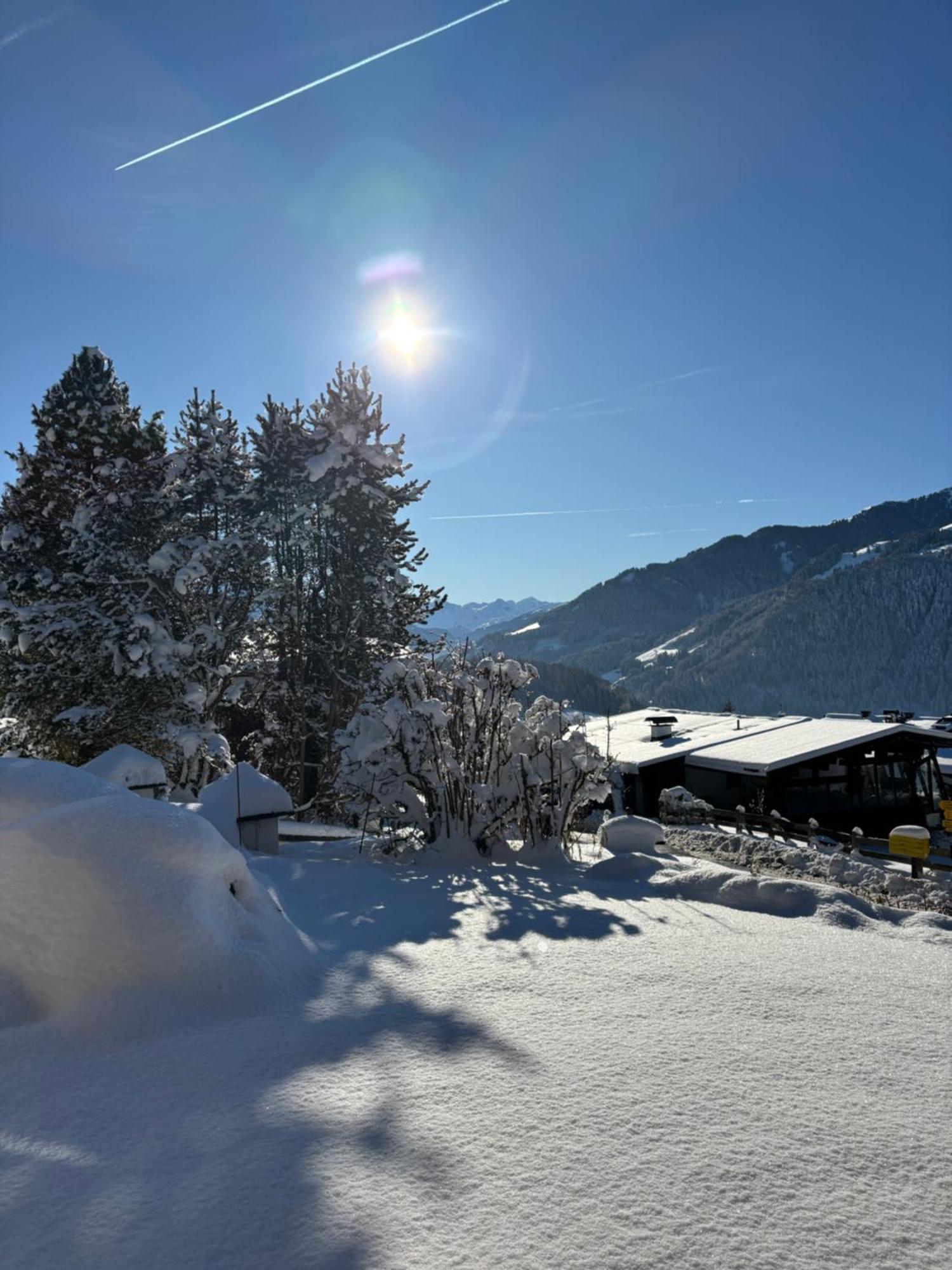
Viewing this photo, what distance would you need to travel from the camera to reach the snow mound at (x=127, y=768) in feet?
Answer: 29.9

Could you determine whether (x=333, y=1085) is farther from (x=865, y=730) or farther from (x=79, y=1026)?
(x=865, y=730)

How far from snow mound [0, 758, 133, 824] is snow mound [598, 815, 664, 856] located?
7.47m

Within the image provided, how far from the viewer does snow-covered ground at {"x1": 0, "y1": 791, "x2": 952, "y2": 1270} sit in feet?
6.57

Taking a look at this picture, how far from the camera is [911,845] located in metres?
10.9

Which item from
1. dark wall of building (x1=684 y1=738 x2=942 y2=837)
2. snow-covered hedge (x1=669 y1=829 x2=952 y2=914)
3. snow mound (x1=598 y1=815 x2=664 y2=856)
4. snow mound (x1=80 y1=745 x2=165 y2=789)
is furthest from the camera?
dark wall of building (x1=684 y1=738 x2=942 y2=837)

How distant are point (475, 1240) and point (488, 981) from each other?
2264 mm

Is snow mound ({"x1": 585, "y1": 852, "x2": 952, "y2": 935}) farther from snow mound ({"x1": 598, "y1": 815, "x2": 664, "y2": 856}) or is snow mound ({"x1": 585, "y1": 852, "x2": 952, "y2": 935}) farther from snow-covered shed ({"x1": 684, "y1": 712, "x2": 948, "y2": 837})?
snow-covered shed ({"x1": 684, "y1": 712, "x2": 948, "y2": 837})

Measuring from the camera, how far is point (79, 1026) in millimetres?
3352

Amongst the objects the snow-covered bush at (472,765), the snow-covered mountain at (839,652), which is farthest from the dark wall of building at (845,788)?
the snow-covered mountain at (839,652)

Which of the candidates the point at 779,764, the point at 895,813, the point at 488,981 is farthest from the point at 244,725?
the point at 895,813

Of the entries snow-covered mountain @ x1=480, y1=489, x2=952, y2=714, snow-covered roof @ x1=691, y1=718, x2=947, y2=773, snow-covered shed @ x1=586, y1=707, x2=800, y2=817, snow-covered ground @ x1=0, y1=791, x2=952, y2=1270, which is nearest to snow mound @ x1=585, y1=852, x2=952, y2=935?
snow-covered ground @ x1=0, y1=791, x2=952, y2=1270

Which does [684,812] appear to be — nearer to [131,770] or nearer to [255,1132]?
[131,770]

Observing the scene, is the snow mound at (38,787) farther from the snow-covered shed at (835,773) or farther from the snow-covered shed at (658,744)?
the snow-covered shed at (835,773)

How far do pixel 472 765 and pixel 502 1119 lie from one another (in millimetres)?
7141
